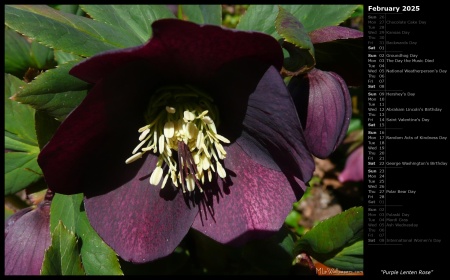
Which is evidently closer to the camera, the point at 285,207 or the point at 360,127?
the point at 285,207

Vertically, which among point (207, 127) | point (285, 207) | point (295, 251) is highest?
point (207, 127)

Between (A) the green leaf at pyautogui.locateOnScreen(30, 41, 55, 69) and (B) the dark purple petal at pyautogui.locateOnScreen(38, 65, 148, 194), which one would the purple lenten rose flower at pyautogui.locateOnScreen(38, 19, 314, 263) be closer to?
(B) the dark purple petal at pyautogui.locateOnScreen(38, 65, 148, 194)

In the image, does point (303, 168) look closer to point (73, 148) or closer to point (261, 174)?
point (261, 174)

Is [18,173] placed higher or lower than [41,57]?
lower

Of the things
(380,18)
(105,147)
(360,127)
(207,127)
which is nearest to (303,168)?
(207,127)

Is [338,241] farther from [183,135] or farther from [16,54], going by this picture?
[16,54]

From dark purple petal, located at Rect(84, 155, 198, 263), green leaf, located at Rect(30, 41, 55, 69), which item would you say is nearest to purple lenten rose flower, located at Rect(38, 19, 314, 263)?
dark purple petal, located at Rect(84, 155, 198, 263)

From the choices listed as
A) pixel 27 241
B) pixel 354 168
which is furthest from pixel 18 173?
pixel 354 168
